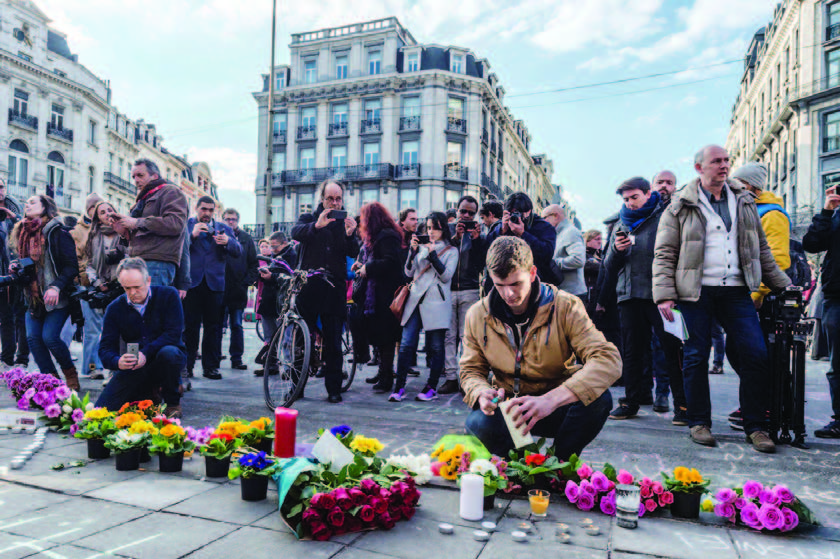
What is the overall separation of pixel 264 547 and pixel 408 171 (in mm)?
34803

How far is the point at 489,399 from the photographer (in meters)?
2.89

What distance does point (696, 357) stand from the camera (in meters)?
4.05

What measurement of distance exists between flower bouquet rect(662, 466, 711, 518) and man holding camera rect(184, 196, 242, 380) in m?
5.19

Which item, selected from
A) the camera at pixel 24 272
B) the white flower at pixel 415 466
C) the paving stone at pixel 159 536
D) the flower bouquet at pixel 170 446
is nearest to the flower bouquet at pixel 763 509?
the white flower at pixel 415 466

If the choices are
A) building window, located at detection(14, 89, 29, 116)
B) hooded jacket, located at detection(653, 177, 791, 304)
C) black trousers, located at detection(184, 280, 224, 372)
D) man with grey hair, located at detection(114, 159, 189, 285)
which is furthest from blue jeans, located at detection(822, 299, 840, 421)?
building window, located at detection(14, 89, 29, 116)

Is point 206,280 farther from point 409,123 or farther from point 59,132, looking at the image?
→ point 59,132

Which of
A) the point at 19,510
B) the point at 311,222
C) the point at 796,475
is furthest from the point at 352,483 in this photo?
the point at 311,222

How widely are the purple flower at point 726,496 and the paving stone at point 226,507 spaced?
6.29ft

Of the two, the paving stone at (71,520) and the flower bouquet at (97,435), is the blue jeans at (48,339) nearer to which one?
the flower bouquet at (97,435)

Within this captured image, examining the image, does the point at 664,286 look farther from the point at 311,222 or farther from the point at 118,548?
the point at 118,548

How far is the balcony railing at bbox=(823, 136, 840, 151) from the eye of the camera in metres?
27.6

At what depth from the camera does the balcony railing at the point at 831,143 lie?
90.6 ft

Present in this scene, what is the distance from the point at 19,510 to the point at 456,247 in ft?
14.2

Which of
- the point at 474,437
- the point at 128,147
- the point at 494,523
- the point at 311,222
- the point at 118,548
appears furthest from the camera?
the point at 128,147
